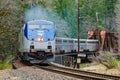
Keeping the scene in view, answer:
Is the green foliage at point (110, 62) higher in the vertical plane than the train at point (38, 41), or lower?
lower

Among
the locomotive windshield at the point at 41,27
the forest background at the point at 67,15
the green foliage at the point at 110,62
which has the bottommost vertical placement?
the green foliage at the point at 110,62

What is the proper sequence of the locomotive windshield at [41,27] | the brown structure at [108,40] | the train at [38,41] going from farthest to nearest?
the brown structure at [108,40] → the locomotive windshield at [41,27] → the train at [38,41]

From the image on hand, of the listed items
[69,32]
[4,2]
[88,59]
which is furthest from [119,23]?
[4,2]

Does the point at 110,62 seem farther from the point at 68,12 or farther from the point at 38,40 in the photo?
the point at 68,12

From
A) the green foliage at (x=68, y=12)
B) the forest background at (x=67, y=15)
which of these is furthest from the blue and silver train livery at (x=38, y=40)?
the green foliage at (x=68, y=12)

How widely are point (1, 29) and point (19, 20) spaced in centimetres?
1186

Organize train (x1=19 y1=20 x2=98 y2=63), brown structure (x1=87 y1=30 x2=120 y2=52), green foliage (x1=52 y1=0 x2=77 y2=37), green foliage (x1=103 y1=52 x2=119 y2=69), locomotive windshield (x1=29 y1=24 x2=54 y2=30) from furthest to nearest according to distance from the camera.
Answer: green foliage (x1=52 y1=0 x2=77 y2=37)
brown structure (x1=87 y1=30 x2=120 y2=52)
green foliage (x1=103 y1=52 x2=119 y2=69)
locomotive windshield (x1=29 y1=24 x2=54 y2=30)
train (x1=19 y1=20 x2=98 y2=63)

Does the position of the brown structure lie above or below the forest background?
below

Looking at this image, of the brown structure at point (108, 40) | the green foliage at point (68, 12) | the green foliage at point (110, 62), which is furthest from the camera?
the green foliage at point (68, 12)

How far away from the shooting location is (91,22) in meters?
82.5

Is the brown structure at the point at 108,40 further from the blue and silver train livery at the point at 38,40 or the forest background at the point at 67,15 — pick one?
the blue and silver train livery at the point at 38,40

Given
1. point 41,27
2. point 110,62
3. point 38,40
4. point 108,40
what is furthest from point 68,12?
point 38,40

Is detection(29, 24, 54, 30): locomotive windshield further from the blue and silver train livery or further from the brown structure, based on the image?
the brown structure

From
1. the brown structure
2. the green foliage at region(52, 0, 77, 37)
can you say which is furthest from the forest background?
the brown structure
